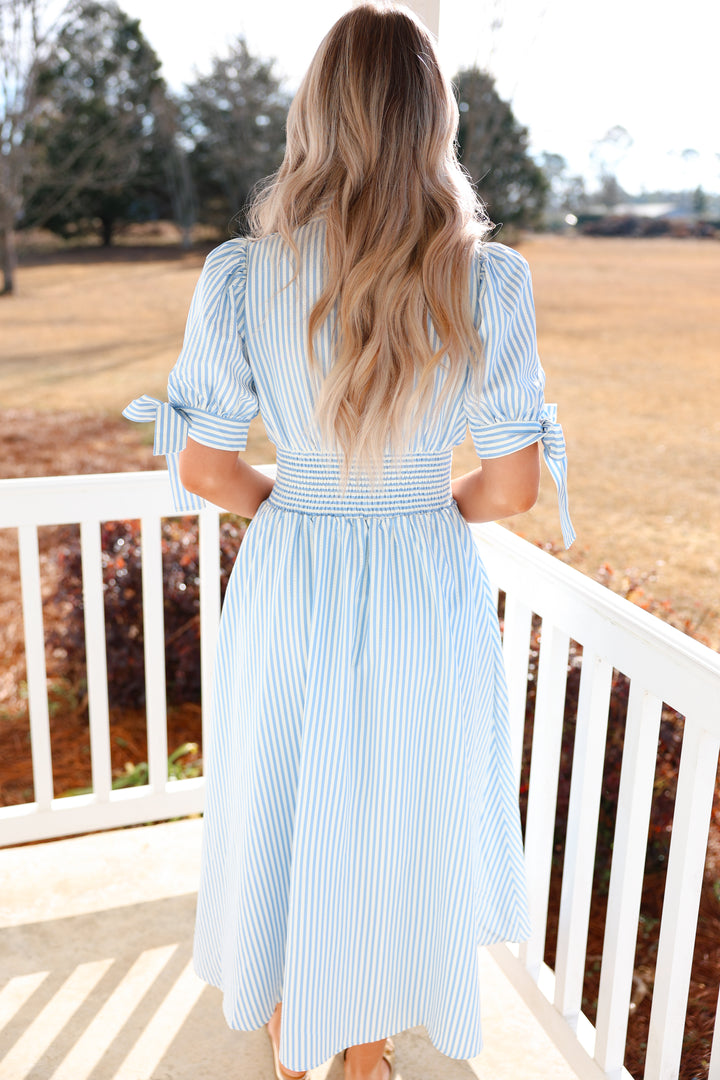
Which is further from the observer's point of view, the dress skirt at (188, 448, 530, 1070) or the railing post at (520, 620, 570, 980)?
the railing post at (520, 620, 570, 980)

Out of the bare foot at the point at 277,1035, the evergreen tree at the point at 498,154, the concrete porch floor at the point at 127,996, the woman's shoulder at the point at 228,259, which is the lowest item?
the concrete porch floor at the point at 127,996

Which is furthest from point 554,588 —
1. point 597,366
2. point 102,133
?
point 102,133

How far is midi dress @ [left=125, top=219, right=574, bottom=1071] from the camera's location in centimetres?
120

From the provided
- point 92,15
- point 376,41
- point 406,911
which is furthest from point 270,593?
point 92,15

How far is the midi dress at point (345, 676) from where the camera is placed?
1.20 meters

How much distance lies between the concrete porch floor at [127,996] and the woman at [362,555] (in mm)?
215

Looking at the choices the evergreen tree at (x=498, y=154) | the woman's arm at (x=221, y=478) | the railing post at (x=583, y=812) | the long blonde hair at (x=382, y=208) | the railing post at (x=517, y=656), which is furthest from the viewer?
the evergreen tree at (x=498, y=154)

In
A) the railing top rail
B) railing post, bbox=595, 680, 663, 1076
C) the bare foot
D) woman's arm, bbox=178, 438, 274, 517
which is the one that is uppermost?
woman's arm, bbox=178, 438, 274, 517

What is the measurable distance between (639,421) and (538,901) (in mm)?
4349

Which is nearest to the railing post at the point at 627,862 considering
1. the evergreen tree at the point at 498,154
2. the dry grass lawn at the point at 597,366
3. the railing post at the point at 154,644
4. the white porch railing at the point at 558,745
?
the white porch railing at the point at 558,745

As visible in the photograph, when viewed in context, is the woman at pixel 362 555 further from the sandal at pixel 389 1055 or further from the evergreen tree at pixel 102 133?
the evergreen tree at pixel 102 133

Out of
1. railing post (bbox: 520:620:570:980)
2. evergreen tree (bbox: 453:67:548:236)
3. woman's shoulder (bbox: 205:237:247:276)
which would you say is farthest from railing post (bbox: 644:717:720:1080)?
evergreen tree (bbox: 453:67:548:236)

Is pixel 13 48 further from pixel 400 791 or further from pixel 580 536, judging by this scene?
pixel 400 791

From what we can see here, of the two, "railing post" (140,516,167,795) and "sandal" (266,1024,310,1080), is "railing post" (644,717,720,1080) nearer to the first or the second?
"sandal" (266,1024,310,1080)
